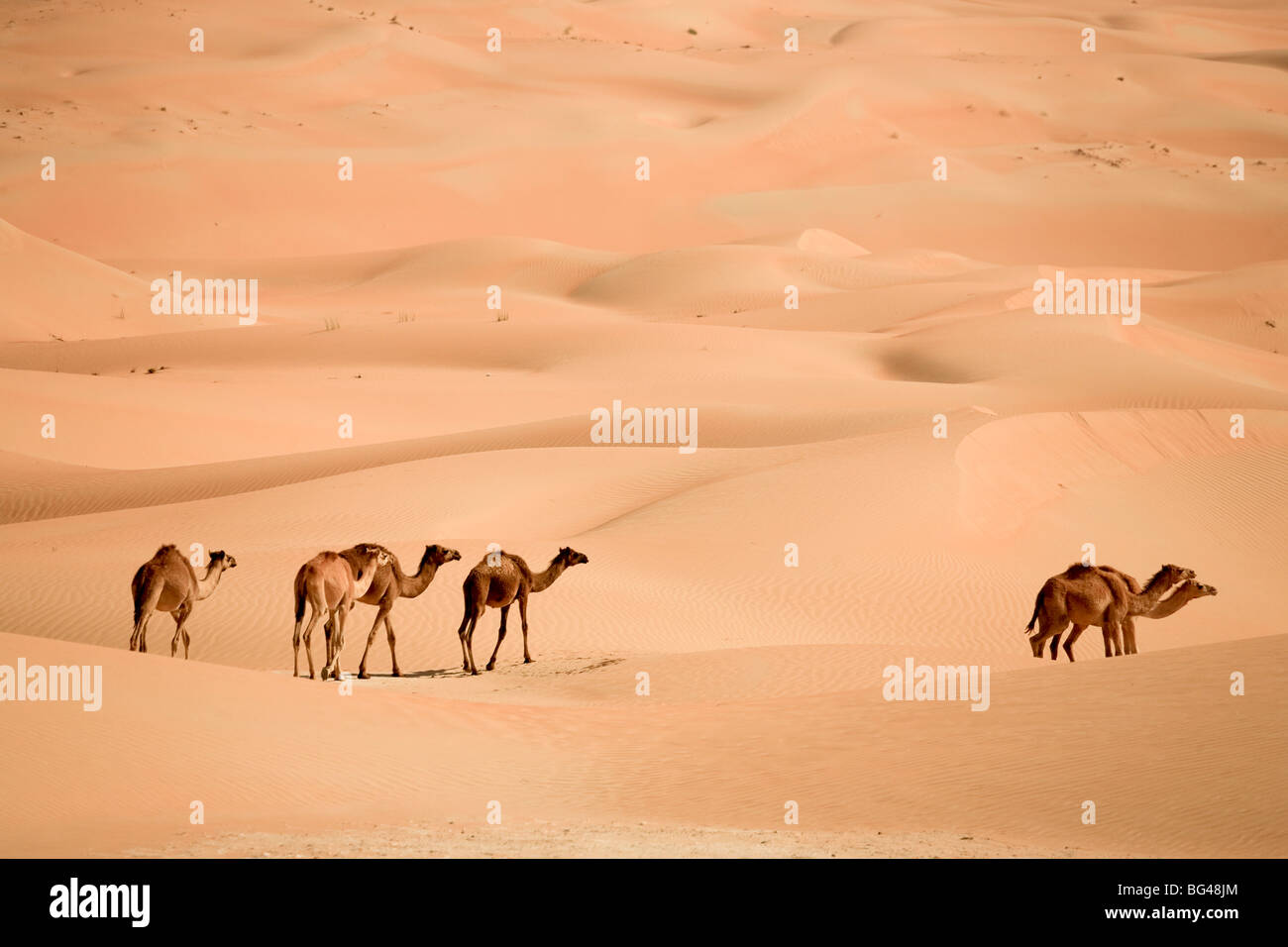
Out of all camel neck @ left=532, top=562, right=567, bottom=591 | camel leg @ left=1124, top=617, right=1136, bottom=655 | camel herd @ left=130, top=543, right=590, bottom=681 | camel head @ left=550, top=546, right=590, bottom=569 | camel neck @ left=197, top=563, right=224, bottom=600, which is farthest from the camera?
camel head @ left=550, top=546, right=590, bottom=569

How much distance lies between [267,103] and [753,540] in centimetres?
5635

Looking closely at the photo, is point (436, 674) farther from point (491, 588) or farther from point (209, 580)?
point (209, 580)

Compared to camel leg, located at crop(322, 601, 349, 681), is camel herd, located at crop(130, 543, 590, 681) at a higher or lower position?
higher

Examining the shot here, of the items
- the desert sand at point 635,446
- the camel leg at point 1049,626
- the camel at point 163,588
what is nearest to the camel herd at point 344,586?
the camel at point 163,588

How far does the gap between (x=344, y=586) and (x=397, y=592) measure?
3.60ft

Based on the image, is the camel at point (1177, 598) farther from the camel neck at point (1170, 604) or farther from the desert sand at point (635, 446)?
the desert sand at point (635, 446)

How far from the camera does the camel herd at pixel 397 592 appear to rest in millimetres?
13406

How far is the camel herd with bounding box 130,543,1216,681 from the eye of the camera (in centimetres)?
1341

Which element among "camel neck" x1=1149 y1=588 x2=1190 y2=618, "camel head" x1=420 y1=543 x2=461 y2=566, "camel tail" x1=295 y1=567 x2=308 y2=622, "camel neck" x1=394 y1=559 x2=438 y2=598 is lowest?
"camel neck" x1=1149 y1=588 x2=1190 y2=618

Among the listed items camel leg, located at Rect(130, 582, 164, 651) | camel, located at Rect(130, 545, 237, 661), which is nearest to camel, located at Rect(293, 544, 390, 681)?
camel, located at Rect(130, 545, 237, 661)

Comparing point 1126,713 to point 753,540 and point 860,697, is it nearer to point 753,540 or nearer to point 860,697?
point 860,697

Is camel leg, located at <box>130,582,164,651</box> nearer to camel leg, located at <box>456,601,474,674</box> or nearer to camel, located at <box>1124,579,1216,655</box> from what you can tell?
camel leg, located at <box>456,601,474,674</box>

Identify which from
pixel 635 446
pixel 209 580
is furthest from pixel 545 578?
pixel 635 446
